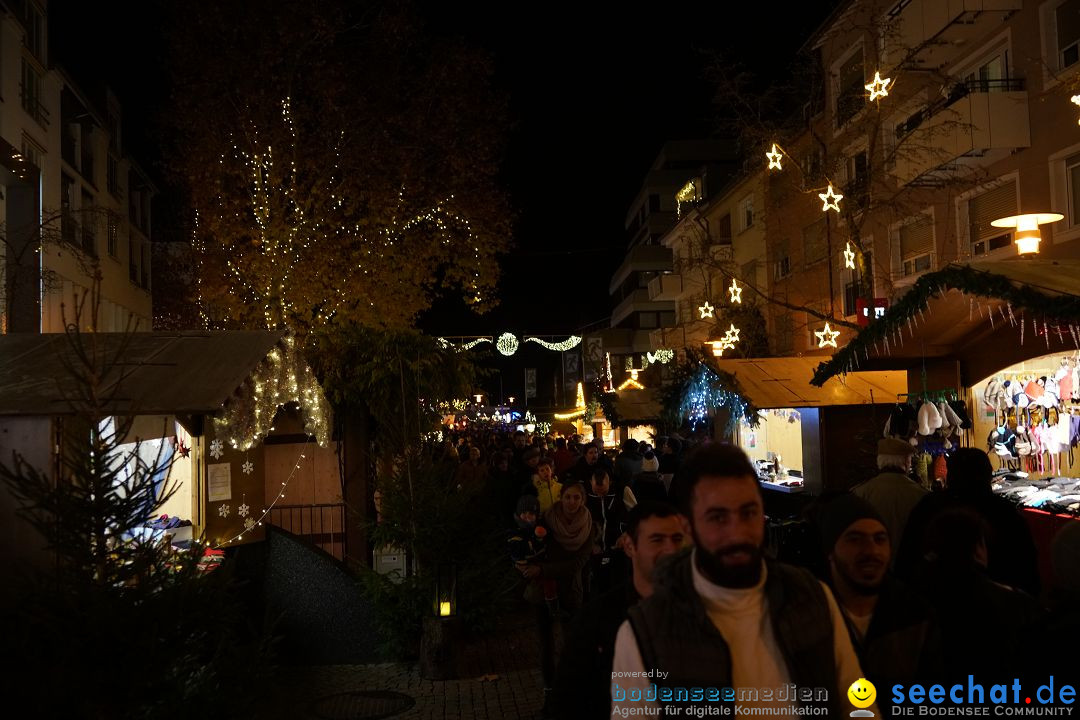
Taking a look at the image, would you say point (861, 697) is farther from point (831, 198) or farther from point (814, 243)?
point (814, 243)

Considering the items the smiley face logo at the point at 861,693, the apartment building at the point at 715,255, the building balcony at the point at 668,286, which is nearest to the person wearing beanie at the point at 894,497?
the smiley face logo at the point at 861,693

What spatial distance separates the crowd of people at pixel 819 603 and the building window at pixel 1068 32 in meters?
12.2

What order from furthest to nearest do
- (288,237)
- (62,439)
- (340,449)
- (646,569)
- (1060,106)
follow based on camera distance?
(288,237) → (1060,106) → (340,449) → (62,439) → (646,569)

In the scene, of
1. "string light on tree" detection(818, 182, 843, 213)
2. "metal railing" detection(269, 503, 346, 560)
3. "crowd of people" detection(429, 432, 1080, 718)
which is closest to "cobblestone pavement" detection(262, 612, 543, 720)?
"crowd of people" detection(429, 432, 1080, 718)

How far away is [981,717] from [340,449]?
35.6 ft

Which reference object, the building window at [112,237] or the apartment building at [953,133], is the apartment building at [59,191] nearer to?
the building window at [112,237]

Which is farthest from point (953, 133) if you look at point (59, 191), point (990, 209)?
point (59, 191)

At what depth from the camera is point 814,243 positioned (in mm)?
25219

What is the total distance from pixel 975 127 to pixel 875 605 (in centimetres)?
1482

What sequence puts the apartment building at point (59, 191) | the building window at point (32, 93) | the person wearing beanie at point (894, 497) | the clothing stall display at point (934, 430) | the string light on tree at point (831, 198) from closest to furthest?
1. the person wearing beanie at point (894, 497)
2. the clothing stall display at point (934, 430)
3. the apartment building at point (59, 191)
4. the string light on tree at point (831, 198)
5. the building window at point (32, 93)

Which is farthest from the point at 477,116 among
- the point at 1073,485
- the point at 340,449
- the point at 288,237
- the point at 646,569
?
the point at 646,569

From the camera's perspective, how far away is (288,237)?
17.7 meters

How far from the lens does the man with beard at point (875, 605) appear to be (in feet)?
9.37

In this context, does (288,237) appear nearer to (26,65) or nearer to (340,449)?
(340,449)
